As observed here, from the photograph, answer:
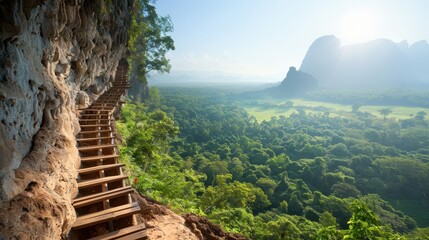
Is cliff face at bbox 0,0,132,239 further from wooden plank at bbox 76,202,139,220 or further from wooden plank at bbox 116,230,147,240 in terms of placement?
wooden plank at bbox 116,230,147,240

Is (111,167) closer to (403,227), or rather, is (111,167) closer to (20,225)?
(20,225)

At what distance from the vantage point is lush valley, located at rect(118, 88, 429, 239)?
45.6 feet

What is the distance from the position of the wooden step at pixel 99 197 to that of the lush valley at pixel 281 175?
15.4ft

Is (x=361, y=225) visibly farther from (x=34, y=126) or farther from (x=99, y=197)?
(x=34, y=126)

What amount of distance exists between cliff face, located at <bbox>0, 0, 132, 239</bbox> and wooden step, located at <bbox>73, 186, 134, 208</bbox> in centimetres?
19

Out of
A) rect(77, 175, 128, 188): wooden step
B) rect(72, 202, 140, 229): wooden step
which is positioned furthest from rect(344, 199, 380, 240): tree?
rect(77, 175, 128, 188): wooden step

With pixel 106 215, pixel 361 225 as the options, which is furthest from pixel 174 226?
pixel 361 225

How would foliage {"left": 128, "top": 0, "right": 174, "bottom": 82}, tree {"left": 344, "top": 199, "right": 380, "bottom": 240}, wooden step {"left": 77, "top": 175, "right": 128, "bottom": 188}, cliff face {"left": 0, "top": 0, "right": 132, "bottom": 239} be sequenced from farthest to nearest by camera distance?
1. foliage {"left": 128, "top": 0, "right": 174, "bottom": 82}
2. tree {"left": 344, "top": 199, "right": 380, "bottom": 240}
3. wooden step {"left": 77, "top": 175, "right": 128, "bottom": 188}
4. cliff face {"left": 0, "top": 0, "right": 132, "bottom": 239}

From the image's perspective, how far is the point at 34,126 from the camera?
Result: 4805 mm

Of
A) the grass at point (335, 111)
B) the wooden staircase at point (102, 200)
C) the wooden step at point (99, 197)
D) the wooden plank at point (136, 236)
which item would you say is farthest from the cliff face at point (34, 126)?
the grass at point (335, 111)

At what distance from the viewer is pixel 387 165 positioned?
197ft

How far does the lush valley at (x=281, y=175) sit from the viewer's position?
13898 mm

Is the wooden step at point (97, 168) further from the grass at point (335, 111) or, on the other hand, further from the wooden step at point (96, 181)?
the grass at point (335, 111)

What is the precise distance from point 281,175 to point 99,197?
53.1m
